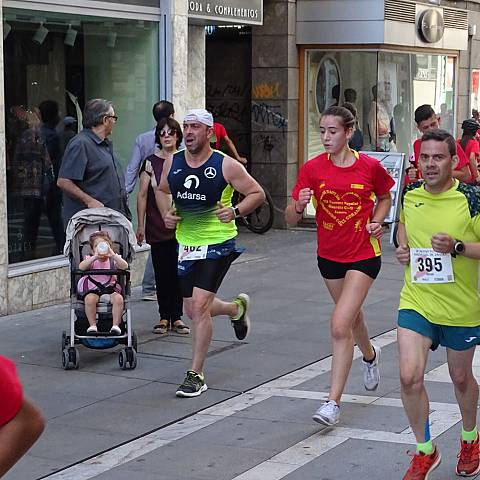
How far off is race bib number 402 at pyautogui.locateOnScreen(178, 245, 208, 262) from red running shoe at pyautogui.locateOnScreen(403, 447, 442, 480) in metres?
2.47

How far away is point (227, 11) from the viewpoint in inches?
534

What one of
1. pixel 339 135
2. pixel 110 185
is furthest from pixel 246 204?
pixel 110 185

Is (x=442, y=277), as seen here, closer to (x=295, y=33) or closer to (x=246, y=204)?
(x=246, y=204)

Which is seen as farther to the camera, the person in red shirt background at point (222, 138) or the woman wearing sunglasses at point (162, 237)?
the person in red shirt background at point (222, 138)

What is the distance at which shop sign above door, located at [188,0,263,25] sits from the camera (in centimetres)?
1286

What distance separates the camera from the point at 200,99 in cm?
1373

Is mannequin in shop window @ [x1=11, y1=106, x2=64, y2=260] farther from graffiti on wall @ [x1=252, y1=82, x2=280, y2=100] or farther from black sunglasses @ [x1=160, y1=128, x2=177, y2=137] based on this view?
graffiti on wall @ [x1=252, y1=82, x2=280, y2=100]

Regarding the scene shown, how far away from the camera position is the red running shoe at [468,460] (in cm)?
566

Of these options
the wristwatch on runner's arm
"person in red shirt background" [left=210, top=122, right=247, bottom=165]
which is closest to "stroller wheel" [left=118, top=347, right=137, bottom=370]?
the wristwatch on runner's arm

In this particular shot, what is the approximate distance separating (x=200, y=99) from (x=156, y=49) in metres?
1.47

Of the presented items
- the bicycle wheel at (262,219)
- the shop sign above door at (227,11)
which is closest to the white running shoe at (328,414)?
the shop sign above door at (227,11)

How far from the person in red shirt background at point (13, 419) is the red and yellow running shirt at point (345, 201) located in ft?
12.8

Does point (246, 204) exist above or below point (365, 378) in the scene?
above

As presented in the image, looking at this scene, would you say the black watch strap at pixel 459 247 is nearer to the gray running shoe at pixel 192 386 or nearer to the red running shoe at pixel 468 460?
the red running shoe at pixel 468 460
